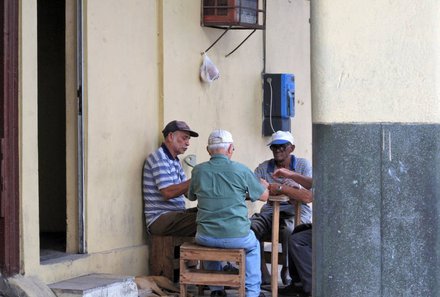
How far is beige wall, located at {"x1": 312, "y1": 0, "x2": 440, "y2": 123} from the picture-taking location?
4.40 m

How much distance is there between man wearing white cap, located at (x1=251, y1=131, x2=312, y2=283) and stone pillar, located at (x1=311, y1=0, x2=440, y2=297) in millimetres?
3432

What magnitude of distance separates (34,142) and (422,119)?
126 inches

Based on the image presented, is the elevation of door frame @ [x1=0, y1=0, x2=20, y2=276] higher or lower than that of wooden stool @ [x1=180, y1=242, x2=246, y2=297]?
higher

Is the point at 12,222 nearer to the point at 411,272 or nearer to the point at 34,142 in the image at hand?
the point at 34,142

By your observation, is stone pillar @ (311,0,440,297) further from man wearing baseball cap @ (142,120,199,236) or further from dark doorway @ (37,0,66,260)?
dark doorway @ (37,0,66,260)

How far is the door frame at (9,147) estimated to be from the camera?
6.59m

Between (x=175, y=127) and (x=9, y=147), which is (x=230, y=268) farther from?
(x=9, y=147)

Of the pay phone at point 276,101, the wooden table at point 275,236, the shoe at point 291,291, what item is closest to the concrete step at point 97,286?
the wooden table at point 275,236

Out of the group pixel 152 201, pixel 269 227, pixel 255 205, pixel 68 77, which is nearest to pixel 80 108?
pixel 68 77

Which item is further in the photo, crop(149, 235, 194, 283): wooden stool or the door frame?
crop(149, 235, 194, 283): wooden stool

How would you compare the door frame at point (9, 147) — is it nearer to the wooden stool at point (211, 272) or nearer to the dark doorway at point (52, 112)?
the wooden stool at point (211, 272)

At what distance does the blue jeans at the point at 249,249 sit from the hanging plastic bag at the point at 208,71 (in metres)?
2.16

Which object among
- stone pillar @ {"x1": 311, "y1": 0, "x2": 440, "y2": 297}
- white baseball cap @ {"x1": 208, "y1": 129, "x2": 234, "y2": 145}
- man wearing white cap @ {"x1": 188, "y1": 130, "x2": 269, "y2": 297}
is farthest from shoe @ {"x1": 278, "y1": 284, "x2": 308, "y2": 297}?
stone pillar @ {"x1": 311, "y1": 0, "x2": 440, "y2": 297}

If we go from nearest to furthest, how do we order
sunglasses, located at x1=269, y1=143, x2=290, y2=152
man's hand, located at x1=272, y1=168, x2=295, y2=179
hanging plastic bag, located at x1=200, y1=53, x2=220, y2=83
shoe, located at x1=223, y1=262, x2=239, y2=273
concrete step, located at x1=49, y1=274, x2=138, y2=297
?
1. concrete step, located at x1=49, y1=274, x2=138, y2=297
2. shoe, located at x1=223, y1=262, x2=239, y2=273
3. man's hand, located at x1=272, y1=168, x2=295, y2=179
4. sunglasses, located at x1=269, y1=143, x2=290, y2=152
5. hanging plastic bag, located at x1=200, y1=53, x2=220, y2=83
